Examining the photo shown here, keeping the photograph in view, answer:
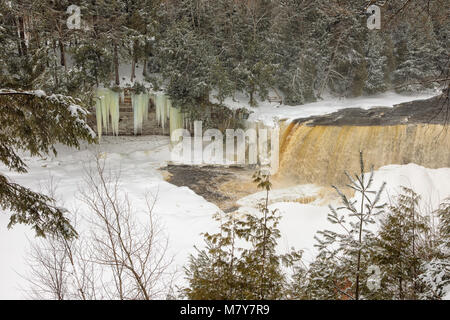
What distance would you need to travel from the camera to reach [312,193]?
9055 millimetres

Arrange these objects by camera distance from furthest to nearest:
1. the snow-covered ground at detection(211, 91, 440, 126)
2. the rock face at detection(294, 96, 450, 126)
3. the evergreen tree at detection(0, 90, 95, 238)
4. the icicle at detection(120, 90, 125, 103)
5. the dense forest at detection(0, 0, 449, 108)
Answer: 1. the icicle at detection(120, 90, 125, 103)
2. the snow-covered ground at detection(211, 91, 440, 126)
3. the dense forest at detection(0, 0, 449, 108)
4. the rock face at detection(294, 96, 450, 126)
5. the evergreen tree at detection(0, 90, 95, 238)

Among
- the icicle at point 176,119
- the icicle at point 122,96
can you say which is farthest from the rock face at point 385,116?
the icicle at point 122,96

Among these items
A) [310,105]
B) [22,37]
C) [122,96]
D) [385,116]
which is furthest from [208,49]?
[385,116]

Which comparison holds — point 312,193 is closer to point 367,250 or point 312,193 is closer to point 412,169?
point 412,169

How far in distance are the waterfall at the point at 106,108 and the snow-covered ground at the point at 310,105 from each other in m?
4.73

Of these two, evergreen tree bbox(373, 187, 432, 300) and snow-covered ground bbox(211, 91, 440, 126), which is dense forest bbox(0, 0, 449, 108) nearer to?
snow-covered ground bbox(211, 91, 440, 126)

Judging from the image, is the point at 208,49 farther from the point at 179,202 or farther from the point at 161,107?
the point at 179,202

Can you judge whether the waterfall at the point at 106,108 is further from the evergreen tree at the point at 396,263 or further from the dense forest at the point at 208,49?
the evergreen tree at the point at 396,263

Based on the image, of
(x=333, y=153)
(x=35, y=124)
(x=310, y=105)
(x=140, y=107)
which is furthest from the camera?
(x=310, y=105)

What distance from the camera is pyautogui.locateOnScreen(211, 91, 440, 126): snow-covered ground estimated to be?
514 inches

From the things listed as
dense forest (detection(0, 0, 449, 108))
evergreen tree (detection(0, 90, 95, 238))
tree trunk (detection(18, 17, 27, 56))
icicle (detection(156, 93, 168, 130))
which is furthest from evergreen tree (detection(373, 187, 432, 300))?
tree trunk (detection(18, 17, 27, 56))

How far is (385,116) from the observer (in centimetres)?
1136

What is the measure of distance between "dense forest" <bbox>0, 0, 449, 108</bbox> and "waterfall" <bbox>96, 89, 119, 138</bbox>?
1.83ft

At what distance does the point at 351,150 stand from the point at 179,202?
602 centimetres
